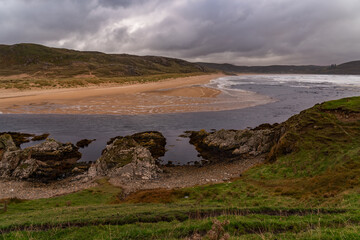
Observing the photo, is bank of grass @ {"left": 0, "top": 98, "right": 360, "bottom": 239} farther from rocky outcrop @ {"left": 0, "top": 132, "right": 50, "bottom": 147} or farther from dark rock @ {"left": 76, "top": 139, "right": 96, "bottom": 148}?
rocky outcrop @ {"left": 0, "top": 132, "right": 50, "bottom": 147}

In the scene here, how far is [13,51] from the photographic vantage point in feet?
571

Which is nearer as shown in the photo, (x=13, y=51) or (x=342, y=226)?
(x=342, y=226)

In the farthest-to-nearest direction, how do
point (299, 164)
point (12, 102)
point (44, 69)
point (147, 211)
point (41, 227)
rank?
1. point (44, 69)
2. point (12, 102)
3. point (299, 164)
4. point (147, 211)
5. point (41, 227)

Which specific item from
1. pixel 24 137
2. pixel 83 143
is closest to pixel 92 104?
pixel 24 137

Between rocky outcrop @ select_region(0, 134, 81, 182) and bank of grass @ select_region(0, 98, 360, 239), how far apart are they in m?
6.06

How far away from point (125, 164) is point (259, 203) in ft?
44.2

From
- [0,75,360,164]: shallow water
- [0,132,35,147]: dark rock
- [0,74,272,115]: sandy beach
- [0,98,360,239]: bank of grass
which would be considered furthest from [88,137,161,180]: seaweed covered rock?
[0,74,272,115]: sandy beach

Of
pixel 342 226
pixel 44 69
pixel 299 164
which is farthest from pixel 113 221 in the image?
pixel 44 69

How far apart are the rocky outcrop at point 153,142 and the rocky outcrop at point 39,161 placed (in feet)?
19.1

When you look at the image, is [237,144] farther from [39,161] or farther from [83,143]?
[39,161]

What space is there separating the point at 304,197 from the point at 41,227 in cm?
1329

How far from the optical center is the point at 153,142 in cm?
2755

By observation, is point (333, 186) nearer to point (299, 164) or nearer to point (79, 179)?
point (299, 164)

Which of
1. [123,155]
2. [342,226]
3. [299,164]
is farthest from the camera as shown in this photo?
[123,155]
